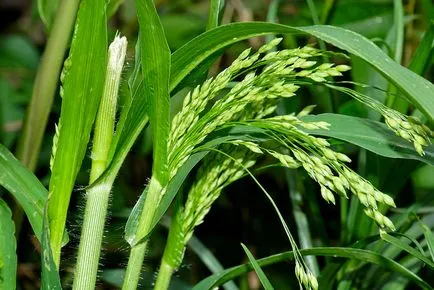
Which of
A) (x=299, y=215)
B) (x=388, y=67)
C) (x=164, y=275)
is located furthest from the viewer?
(x=299, y=215)

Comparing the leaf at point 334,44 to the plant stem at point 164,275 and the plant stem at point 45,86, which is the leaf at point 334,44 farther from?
the plant stem at point 45,86

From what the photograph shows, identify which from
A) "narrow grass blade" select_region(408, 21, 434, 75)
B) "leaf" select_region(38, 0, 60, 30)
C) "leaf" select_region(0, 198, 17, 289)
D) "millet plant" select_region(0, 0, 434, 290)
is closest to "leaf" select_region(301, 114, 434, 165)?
"millet plant" select_region(0, 0, 434, 290)

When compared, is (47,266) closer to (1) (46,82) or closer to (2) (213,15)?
(2) (213,15)

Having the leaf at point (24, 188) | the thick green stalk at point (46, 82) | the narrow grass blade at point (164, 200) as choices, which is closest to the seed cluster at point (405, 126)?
the narrow grass blade at point (164, 200)

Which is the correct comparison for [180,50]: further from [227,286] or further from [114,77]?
[227,286]

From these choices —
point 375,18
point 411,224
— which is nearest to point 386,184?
point 411,224

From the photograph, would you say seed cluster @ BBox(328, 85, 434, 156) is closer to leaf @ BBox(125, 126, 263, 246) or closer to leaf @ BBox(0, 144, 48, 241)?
leaf @ BBox(125, 126, 263, 246)

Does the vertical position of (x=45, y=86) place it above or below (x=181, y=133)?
above

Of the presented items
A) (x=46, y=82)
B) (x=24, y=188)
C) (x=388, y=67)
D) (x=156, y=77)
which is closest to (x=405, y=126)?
(x=388, y=67)
